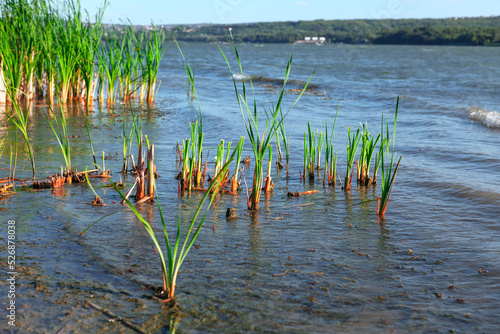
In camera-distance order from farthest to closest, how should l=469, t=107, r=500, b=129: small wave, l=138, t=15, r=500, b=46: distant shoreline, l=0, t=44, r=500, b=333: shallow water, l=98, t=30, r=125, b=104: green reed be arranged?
l=138, t=15, r=500, b=46: distant shoreline
l=469, t=107, r=500, b=129: small wave
l=98, t=30, r=125, b=104: green reed
l=0, t=44, r=500, b=333: shallow water

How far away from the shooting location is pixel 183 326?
95.3 inches

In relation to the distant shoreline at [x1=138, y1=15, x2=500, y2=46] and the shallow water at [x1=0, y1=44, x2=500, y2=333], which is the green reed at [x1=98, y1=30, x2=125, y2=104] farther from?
the distant shoreline at [x1=138, y1=15, x2=500, y2=46]

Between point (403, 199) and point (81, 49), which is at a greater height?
point (81, 49)

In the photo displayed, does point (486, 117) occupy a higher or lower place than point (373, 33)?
lower

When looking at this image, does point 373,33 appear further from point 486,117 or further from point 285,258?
point 285,258

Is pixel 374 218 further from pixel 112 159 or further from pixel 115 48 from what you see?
pixel 115 48

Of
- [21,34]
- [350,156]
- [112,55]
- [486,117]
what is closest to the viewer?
[350,156]

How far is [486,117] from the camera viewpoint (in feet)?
34.3

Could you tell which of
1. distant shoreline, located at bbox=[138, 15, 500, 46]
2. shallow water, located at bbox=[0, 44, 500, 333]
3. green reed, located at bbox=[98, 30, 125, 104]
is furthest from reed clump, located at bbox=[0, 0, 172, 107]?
distant shoreline, located at bbox=[138, 15, 500, 46]

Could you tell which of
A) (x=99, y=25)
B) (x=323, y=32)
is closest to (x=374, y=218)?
(x=99, y=25)

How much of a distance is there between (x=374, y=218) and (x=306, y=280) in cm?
151

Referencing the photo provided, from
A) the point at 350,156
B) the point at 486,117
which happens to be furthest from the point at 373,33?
the point at 350,156

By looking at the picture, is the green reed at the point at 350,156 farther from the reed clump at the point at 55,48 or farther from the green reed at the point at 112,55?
the green reed at the point at 112,55

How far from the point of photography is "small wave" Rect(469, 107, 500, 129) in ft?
32.9
